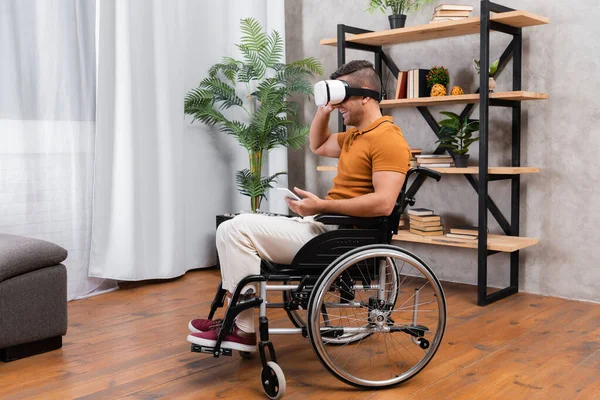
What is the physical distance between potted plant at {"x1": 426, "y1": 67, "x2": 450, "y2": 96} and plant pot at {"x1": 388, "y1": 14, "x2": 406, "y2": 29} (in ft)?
1.09

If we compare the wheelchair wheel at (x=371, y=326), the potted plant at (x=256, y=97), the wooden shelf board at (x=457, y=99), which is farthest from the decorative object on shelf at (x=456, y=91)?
the wheelchair wheel at (x=371, y=326)

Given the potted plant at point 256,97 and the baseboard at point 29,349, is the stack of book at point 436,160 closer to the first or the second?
the potted plant at point 256,97

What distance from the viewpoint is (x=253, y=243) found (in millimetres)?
2234

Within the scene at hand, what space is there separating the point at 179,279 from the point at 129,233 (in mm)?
456

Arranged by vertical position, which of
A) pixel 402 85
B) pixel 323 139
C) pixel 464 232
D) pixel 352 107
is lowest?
pixel 464 232

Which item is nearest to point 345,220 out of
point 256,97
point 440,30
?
point 440,30

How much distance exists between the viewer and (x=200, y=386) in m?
2.29

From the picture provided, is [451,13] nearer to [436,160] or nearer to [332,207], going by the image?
[436,160]

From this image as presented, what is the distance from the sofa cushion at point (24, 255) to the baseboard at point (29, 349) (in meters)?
0.29

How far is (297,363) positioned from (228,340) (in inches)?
14.6

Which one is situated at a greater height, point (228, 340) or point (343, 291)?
point (343, 291)

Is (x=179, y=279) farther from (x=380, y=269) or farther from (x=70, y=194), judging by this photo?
(x=380, y=269)

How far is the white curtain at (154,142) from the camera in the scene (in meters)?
3.71

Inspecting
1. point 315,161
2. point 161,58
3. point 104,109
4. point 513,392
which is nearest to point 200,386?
point 513,392
